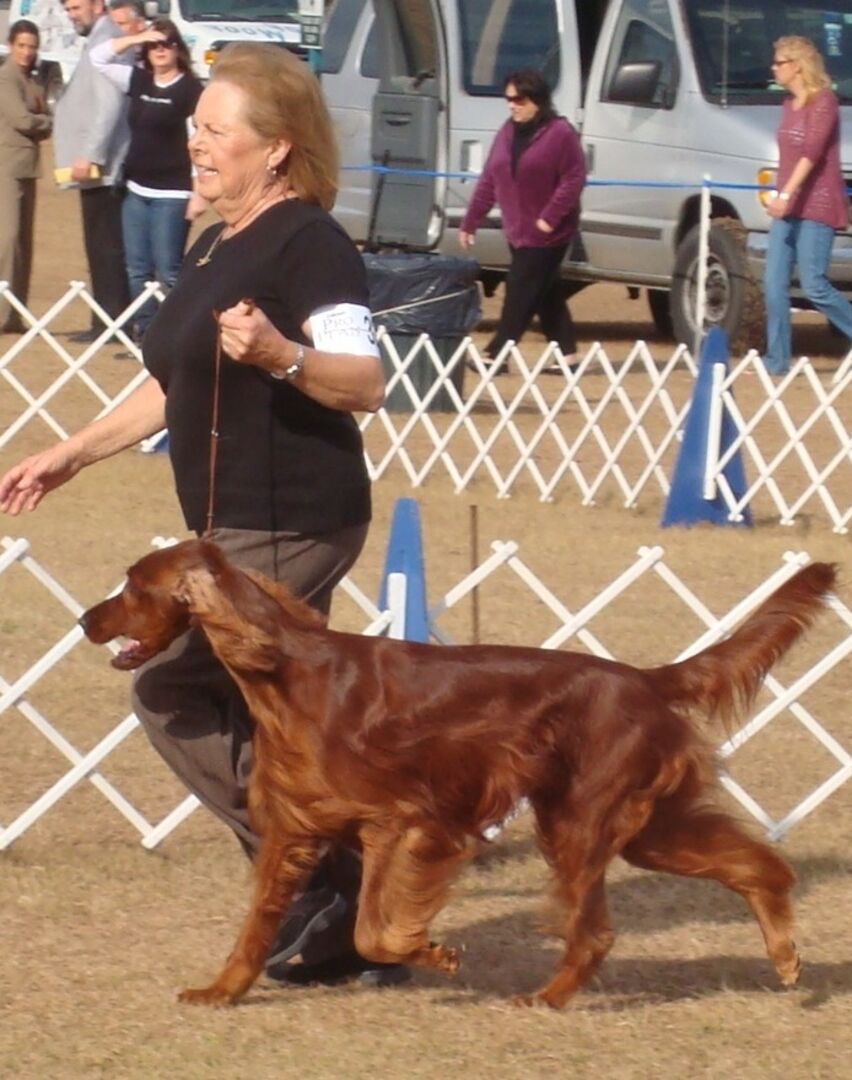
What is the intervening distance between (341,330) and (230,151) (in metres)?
0.39

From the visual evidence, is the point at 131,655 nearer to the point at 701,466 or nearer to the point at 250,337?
the point at 250,337

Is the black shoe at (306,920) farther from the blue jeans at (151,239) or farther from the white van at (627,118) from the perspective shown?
the white van at (627,118)

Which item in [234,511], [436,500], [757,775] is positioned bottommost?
[436,500]

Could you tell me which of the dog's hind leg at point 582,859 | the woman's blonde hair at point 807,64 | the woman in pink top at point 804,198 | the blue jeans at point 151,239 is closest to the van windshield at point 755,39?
the woman in pink top at point 804,198

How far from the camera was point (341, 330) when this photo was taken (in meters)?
3.79

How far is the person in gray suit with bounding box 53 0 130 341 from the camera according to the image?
1197 centimetres

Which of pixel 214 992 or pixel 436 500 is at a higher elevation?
pixel 214 992

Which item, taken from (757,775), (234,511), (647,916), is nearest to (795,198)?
(757,775)

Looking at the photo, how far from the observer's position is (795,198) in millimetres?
11852

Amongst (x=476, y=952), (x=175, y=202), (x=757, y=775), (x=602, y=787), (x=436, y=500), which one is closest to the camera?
(x=602, y=787)

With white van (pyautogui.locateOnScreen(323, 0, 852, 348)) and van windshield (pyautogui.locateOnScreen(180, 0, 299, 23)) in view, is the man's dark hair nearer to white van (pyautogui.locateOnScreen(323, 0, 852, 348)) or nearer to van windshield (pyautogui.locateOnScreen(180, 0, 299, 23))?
white van (pyautogui.locateOnScreen(323, 0, 852, 348))

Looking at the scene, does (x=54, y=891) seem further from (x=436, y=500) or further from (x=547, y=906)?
(x=436, y=500)

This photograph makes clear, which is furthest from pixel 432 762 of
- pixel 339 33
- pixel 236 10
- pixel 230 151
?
pixel 236 10

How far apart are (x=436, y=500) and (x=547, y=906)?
5303mm
